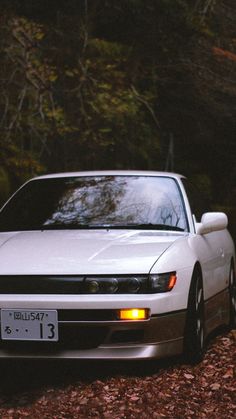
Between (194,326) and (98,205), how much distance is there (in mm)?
1391

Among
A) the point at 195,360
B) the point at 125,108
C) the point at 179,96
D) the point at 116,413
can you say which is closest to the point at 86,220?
the point at 195,360

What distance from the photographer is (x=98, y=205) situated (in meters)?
6.39

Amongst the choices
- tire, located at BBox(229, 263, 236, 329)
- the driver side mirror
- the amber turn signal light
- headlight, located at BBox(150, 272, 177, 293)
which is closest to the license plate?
the amber turn signal light

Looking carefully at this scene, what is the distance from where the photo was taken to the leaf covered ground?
4.67 metres

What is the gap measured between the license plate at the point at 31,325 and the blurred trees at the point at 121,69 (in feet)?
25.9

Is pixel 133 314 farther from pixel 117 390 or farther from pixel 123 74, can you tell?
pixel 123 74

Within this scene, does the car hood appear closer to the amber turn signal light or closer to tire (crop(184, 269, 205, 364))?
the amber turn signal light

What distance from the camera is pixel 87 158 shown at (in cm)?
2412

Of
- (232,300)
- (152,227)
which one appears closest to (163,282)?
(152,227)

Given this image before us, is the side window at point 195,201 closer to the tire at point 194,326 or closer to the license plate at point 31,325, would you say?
the tire at point 194,326

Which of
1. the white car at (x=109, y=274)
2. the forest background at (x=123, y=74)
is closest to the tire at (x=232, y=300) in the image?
the white car at (x=109, y=274)

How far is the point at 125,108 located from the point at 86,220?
1048 cm

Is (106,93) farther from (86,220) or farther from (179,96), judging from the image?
(86,220)

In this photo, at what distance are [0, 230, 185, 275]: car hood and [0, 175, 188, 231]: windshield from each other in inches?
9.2
